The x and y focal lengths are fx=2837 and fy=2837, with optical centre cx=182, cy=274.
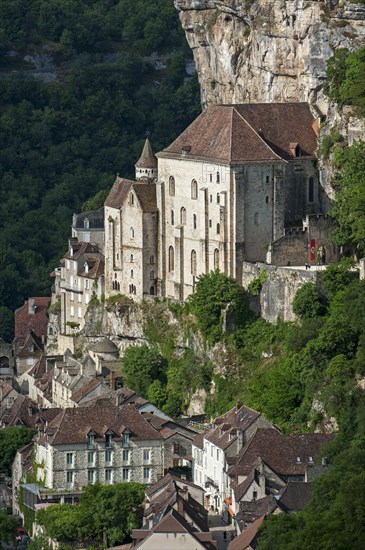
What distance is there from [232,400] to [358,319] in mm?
8147

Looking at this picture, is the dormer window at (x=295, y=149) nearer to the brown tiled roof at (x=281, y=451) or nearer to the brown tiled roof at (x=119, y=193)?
the brown tiled roof at (x=119, y=193)

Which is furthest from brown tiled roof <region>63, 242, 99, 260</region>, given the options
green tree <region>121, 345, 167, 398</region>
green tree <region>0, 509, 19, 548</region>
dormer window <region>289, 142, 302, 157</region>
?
green tree <region>0, 509, 19, 548</region>

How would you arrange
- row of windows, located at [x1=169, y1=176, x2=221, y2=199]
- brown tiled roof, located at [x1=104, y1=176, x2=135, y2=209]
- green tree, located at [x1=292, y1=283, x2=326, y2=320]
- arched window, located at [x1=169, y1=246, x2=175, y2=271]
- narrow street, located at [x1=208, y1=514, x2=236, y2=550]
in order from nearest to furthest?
1. narrow street, located at [x1=208, y1=514, x2=236, y2=550]
2. green tree, located at [x1=292, y1=283, x2=326, y2=320]
3. row of windows, located at [x1=169, y1=176, x2=221, y2=199]
4. arched window, located at [x1=169, y1=246, x2=175, y2=271]
5. brown tiled roof, located at [x1=104, y1=176, x2=135, y2=209]

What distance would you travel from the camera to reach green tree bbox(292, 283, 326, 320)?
419ft

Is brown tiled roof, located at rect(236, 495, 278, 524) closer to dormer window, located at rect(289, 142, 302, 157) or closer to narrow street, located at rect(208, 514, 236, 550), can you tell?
narrow street, located at rect(208, 514, 236, 550)

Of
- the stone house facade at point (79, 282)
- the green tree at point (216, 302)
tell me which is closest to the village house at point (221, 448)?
the green tree at point (216, 302)

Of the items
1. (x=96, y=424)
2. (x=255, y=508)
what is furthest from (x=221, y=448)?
(x=96, y=424)

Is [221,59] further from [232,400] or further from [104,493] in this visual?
[104,493]

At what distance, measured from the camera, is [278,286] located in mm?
130000

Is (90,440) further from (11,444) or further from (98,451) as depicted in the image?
(11,444)

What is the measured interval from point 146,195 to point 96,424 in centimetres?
1744

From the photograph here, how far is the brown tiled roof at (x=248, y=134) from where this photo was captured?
133 meters

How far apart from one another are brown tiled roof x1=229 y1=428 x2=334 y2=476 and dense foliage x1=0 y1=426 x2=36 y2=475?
14446 mm

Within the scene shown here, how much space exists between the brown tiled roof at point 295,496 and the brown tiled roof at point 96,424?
34.8ft
